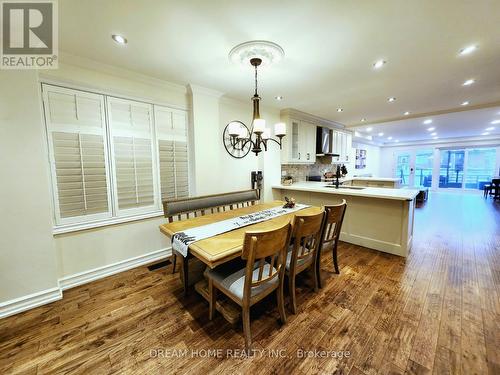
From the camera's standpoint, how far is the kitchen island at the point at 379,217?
2863 mm

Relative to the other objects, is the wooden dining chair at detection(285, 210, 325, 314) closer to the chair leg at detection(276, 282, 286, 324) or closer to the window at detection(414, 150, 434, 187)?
the chair leg at detection(276, 282, 286, 324)

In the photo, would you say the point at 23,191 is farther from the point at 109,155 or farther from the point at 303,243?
the point at 303,243

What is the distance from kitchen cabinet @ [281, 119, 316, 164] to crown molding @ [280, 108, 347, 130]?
112 millimetres

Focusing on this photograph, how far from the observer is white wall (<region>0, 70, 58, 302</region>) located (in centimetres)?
180

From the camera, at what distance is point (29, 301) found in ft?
6.41

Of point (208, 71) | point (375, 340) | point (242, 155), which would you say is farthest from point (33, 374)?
point (242, 155)

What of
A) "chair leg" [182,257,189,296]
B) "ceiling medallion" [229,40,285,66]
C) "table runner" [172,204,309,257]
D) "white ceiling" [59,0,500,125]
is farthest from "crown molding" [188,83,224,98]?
"chair leg" [182,257,189,296]

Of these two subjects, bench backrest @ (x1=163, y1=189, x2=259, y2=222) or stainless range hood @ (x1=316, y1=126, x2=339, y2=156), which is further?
stainless range hood @ (x1=316, y1=126, x2=339, y2=156)

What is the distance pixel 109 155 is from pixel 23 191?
0.84m

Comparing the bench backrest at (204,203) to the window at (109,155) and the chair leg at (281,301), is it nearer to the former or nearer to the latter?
the window at (109,155)

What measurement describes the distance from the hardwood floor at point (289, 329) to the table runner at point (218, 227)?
0.67m

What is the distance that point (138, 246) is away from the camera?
2.78 m

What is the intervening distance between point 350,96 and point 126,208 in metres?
3.94

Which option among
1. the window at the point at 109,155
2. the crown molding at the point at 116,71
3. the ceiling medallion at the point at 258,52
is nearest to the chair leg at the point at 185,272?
the window at the point at 109,155
